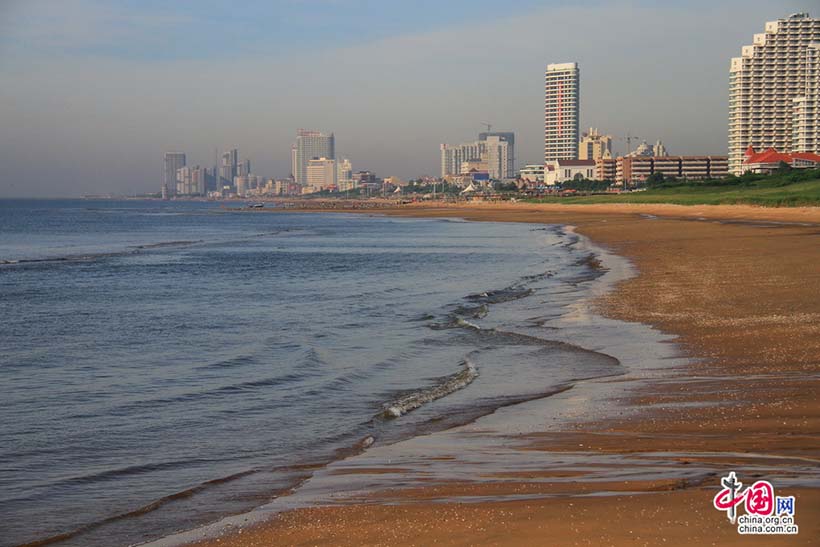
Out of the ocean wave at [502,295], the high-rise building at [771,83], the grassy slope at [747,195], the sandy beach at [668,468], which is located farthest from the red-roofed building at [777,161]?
the sandy beach at [668,468]

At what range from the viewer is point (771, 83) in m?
169

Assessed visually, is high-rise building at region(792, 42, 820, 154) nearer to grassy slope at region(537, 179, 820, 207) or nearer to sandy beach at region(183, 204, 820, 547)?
grassy slope at region(537, 179, 820, 207)

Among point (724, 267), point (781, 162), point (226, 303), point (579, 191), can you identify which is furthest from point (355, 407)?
point (579, 191)

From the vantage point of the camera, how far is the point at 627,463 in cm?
782

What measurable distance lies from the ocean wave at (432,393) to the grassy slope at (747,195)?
187 feet

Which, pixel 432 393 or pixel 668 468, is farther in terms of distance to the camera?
pixel 432 393

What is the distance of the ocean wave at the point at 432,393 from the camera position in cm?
1136

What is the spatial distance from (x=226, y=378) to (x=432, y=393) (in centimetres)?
329

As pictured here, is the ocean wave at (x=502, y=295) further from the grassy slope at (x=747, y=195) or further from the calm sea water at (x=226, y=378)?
the grassy slope at (x=747, y=195)

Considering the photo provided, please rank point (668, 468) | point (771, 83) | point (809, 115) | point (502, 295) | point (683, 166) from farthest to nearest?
point (683, 166), point (771, 83), point (809, 115), point (502, 295), point (668, 468)

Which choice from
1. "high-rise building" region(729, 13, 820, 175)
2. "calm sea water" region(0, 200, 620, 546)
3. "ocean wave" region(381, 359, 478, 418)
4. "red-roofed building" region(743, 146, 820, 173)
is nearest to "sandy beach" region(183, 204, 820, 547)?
"calm sea water" region(0, 200, 620, 546)

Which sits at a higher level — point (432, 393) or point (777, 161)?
point (777, 161)

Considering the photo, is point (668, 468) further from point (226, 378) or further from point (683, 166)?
point (683, 166)

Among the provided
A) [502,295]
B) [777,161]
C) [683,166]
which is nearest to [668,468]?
[502,295]
